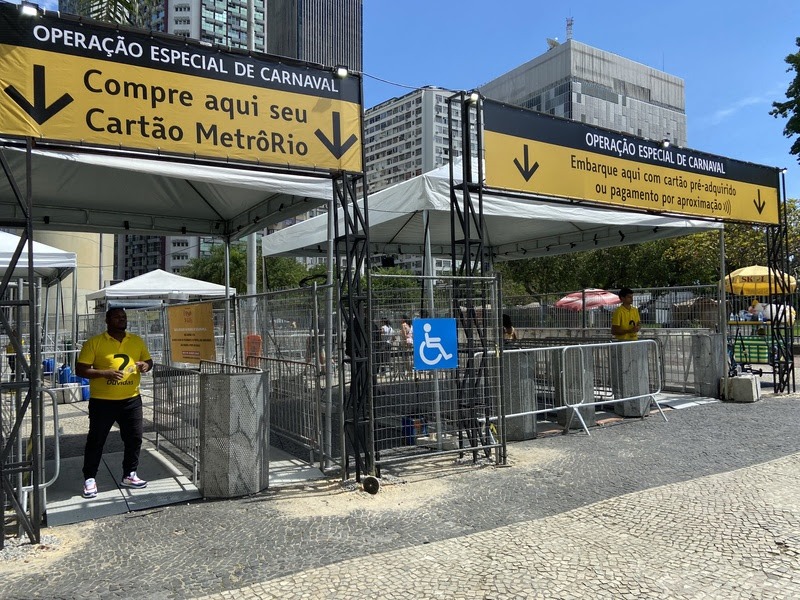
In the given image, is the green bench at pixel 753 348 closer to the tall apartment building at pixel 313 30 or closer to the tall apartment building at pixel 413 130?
the tall apartment building at pixel 413 130

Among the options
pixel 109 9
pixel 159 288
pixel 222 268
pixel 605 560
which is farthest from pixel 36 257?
pixel 222 268

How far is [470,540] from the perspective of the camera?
4.57 metres

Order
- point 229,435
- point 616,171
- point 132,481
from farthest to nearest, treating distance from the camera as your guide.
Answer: point 616,171 → point 132,481 → point 229,435

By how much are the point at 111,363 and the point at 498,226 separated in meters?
8.33

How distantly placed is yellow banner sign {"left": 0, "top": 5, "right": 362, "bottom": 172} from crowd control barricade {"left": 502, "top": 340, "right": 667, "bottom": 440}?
11.8ft

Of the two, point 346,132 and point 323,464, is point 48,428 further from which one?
point 346,132

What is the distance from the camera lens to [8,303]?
434 cm

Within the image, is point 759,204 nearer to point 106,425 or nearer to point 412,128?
point 106,425

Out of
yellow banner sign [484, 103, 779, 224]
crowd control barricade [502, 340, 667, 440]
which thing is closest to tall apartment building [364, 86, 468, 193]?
yellow banner sign [484, 103, 779, 224]

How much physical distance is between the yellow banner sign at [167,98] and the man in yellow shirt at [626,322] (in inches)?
233

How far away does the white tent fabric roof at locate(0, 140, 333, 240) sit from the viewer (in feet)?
18.0

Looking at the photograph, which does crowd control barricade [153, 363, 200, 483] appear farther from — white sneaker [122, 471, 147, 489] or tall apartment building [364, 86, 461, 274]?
tall apartment building [364, 86, 461, 274]

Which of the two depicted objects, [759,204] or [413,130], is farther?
[413,130]

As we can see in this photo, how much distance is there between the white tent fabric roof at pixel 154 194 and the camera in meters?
5.48
